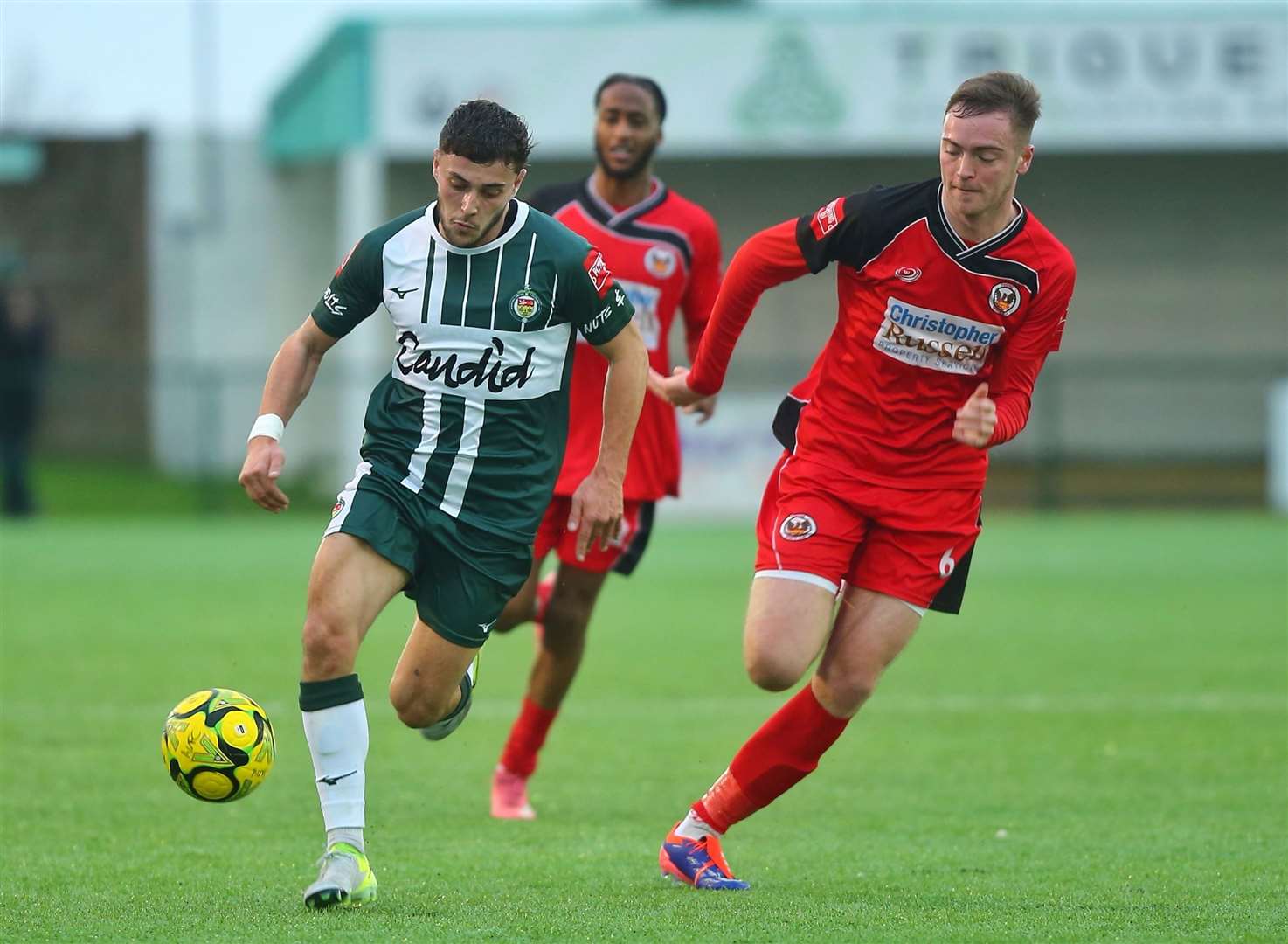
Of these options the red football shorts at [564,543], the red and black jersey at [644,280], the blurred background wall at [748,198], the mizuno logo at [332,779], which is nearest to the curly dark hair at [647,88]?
the red and black jersey at [644,280]

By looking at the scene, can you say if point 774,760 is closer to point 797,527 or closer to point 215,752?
point 797,527

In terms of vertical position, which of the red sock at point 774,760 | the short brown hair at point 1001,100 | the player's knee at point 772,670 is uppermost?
the short brown hair at point 1001,100

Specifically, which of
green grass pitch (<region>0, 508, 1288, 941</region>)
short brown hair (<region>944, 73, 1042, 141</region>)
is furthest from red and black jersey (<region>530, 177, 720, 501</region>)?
short brown hair (<region>944, 73, 1042, 141</region>)

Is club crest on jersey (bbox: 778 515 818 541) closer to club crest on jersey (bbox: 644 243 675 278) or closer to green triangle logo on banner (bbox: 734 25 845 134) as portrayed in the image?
club crest on jersey (bbox: 644 243 675 278)

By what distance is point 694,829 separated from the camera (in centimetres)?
552

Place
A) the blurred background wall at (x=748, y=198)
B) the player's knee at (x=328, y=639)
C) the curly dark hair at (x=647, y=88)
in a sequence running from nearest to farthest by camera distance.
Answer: the player's knee at (x=328, y=639) → the curly dark hair at (x=647, y=88) → the blurred background wall at (x=748, y=198)

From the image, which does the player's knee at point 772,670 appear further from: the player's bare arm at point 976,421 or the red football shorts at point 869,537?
the player's bare arm at point 976,421

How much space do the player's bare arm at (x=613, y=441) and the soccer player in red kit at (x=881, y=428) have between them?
1.35 feet

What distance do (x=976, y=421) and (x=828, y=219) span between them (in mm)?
857

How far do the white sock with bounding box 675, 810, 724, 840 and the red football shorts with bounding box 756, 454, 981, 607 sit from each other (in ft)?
2.48

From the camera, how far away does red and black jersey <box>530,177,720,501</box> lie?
708 cm

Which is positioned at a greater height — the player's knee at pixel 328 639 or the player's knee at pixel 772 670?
the player's knee at pixel 328 639

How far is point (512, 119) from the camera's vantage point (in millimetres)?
5195

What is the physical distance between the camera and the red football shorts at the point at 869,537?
5.47 metres
